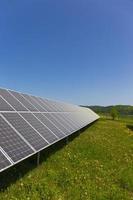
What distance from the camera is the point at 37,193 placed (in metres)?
8.73

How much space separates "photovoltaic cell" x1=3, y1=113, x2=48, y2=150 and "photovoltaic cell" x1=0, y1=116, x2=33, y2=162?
1.73 ft

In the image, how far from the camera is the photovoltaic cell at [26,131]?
34.8ft

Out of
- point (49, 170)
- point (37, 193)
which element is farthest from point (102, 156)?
point (37, 193)

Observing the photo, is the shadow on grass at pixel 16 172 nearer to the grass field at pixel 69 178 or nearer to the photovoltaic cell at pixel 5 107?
the grass field at pixel 69 178

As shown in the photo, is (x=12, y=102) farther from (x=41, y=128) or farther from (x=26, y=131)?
(x=26, y=131)

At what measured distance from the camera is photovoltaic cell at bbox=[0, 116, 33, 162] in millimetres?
8603

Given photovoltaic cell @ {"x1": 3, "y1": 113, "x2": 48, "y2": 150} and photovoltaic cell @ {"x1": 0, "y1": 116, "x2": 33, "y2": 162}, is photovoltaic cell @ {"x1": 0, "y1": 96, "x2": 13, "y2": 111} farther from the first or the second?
photovoltaic cell @ {"x1": 0, "y1": 116, "x2": 33, "y2": 162}

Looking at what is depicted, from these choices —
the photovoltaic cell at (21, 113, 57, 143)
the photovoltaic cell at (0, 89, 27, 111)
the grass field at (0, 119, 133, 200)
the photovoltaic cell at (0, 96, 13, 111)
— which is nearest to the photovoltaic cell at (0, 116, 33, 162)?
the grass field at (0, 119, 133, 200)

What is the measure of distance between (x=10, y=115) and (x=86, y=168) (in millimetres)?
4048

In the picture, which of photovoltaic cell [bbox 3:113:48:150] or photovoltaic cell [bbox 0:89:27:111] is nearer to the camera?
photovoltaic cell [bbox 3:113:48:150]

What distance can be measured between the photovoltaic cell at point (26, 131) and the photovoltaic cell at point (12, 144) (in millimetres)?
527

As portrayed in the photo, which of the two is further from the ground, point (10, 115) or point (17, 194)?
point (10, 115)

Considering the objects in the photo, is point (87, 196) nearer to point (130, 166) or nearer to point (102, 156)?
point (130, 166)

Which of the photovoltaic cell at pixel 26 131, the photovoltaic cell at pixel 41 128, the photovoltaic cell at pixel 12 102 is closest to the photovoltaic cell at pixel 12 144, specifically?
the photovoltaic cell at pixel 26 131
